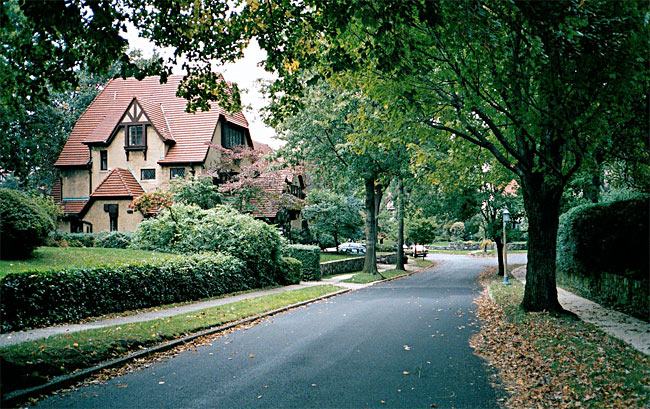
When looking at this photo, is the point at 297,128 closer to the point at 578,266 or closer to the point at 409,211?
the point at 409,211

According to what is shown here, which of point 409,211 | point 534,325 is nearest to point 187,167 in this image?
point 409,211

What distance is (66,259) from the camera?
1711 cm

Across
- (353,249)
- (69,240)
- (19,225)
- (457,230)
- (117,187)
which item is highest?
(117,187)

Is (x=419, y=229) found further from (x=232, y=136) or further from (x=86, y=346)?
(x=86, y=346)

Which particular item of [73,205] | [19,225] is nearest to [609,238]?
[19,225]

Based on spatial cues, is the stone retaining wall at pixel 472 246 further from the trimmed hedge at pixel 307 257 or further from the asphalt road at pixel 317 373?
the asphalt road at pixel 317 373

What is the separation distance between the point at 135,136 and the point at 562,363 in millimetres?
33488

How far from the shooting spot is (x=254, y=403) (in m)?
6.25

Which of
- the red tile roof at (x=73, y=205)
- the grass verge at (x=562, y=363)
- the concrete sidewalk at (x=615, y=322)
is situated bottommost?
the concrete sidewalk at (x=615, y=322)

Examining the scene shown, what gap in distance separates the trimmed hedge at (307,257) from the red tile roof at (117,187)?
1260 centimetres

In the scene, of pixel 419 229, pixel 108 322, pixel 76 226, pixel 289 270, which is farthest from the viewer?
pixel 419 229

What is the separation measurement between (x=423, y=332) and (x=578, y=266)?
33.6ft

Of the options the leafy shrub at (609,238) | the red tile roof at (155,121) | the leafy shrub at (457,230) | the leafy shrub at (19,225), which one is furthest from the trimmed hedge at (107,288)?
the leafy shrub at (457,230)

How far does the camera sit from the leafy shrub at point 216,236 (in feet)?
68.1
